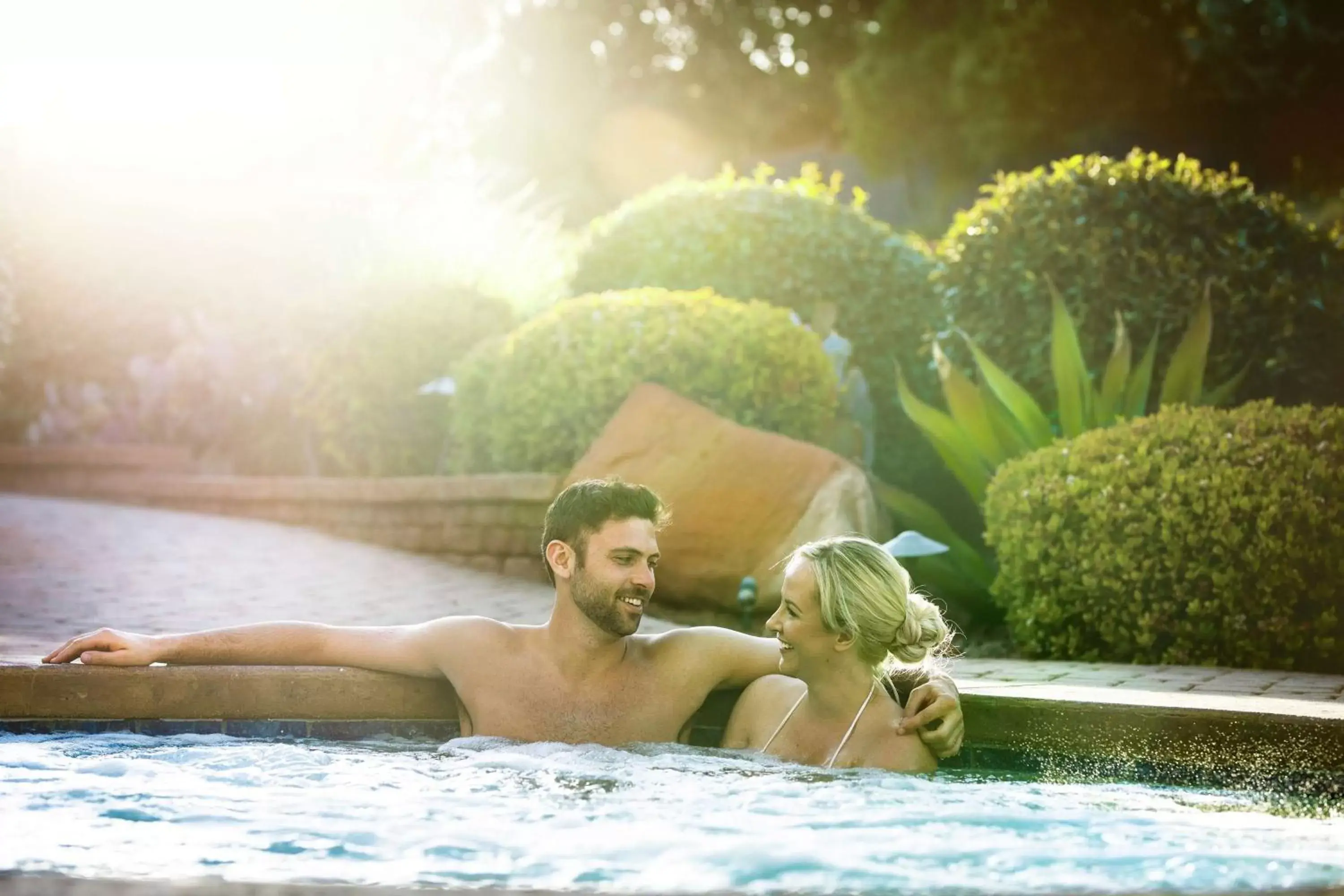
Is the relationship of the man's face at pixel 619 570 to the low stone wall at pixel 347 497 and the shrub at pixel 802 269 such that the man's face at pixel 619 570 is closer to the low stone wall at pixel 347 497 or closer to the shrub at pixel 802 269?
the low stone wall at pixel 347 497

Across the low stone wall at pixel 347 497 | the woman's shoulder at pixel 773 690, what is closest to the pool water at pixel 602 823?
the woman's shoulder at pixel 773 690

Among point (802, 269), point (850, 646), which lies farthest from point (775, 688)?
point (802, 269)

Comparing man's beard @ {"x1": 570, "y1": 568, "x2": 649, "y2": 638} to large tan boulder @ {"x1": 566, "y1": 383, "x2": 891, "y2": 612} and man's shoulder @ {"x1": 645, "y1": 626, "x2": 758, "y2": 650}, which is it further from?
large tan boulder @ {"x1": 566, "y1": 383, "x2": 891, "y2": 612}

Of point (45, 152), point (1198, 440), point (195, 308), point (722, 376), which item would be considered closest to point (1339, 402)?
point (1198, 440)

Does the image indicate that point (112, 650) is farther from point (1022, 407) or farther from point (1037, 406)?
point (1037, 406)

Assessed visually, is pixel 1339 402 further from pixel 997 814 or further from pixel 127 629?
pixel 127 629

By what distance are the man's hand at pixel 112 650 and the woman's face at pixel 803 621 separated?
1997 millimetres

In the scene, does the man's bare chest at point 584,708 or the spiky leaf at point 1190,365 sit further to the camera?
the spiky leaf at point 1190,365

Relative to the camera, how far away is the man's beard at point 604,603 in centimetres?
470

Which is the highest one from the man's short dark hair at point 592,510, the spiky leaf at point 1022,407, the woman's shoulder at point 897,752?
the spiky leaf at point 1022,407

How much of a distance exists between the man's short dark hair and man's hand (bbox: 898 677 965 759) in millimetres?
968

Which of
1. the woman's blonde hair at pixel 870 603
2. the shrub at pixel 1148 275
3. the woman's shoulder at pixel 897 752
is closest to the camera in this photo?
the woman's blonde hair at pixel 870 603

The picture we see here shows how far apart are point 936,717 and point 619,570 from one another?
1049mm

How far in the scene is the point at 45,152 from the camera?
50.7 feet
